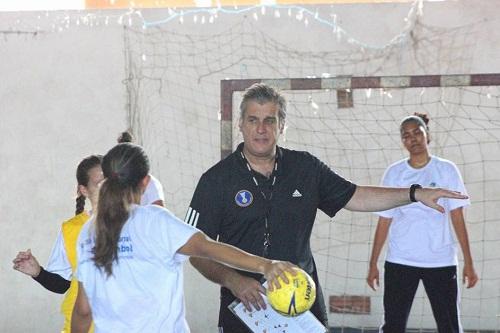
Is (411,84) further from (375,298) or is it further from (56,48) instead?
(56,48)

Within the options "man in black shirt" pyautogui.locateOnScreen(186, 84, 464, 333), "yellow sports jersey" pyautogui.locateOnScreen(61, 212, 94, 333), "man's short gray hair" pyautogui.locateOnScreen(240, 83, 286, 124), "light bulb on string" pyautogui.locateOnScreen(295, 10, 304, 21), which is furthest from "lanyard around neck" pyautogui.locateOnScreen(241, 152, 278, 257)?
"light bulb on string" pyautogui.locateOnScreen(295, 10, 304, 21)

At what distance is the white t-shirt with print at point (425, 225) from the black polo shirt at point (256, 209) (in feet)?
7.57

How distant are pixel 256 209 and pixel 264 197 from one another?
0.08 m

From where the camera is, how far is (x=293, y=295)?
141 inches

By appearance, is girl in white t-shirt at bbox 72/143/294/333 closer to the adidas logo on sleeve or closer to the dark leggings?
the adidas logo on sleeve

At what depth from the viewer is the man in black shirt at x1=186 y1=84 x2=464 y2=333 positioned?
4.32 m

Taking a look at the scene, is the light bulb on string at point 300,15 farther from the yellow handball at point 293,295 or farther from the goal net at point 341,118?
the yellow handball at point 293,295

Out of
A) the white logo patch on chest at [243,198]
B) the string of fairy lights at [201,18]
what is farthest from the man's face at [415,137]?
the white logo patch on chest at [243,198]

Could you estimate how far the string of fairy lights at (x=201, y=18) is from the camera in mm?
8281

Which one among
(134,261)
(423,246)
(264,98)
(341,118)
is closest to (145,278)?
(134,261)

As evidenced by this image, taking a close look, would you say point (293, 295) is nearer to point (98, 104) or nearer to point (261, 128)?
point (261, 128)


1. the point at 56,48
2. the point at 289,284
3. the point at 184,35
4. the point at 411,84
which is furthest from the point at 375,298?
the point at 289,284

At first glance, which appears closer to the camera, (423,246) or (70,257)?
(70,257)

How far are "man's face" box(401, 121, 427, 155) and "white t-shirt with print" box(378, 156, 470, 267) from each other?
145 millimetres
